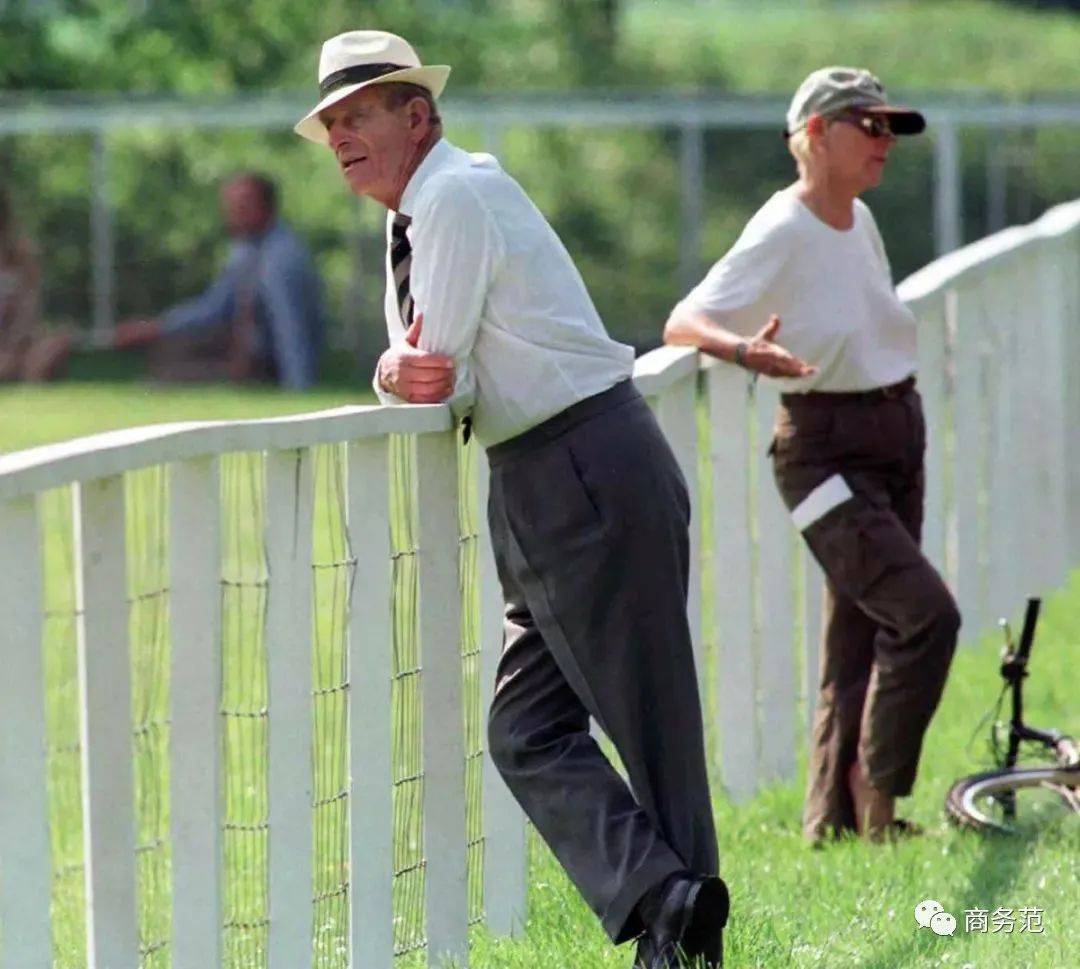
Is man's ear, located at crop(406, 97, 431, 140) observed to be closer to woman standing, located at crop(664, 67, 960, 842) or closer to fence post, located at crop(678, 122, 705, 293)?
woman standing, located at crop(664, 67, 960, 842)

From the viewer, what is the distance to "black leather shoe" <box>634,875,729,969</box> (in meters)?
4.84

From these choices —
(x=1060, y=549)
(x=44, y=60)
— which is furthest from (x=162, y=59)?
(x=1060, y=549)

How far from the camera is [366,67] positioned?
495 centimetres

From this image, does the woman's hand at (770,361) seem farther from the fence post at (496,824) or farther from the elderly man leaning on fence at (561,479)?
the elderly man leaning on fence at (561,479)

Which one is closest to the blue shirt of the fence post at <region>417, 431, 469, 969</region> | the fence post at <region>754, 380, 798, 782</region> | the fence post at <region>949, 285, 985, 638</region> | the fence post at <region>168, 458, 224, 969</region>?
the fence post at <region>949, 285, 985, 638</region>

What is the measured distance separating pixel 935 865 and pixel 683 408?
4.21 feet

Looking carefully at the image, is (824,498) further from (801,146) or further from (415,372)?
(415,372)

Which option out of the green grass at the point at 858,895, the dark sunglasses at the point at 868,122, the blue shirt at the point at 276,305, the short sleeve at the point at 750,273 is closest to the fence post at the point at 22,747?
the green grass at the point at 858,895

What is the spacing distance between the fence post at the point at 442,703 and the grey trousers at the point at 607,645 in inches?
7.3

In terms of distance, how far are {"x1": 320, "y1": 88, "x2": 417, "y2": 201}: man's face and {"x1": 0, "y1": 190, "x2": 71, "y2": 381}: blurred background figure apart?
65.8 ft

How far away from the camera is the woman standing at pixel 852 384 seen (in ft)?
21.0

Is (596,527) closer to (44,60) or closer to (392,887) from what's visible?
(392,887)

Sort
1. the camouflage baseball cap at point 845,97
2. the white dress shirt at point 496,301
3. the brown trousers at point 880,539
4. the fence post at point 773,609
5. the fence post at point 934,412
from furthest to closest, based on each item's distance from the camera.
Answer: the fence post at point 934,412, the fence post at point 773,609, the brown trousers at point 880,539, the camouflage baseball cap at point 845,97, the white dress shirt at point 496,301

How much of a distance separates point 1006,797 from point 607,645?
215 centimetres
